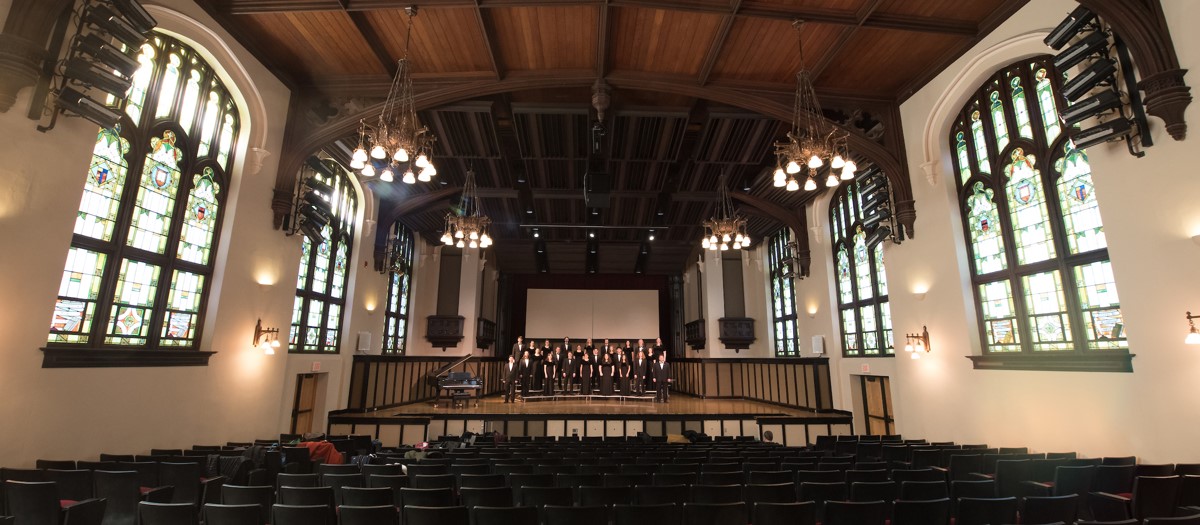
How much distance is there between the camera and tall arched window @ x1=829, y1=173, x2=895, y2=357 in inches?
438

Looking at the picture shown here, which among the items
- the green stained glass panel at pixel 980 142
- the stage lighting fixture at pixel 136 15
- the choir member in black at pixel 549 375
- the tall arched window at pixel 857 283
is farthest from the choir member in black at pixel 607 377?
the stage lighting fixture at pixel 136 15

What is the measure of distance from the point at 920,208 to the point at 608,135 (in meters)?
6.46

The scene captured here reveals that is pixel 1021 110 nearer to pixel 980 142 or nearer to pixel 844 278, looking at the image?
pixel 980 142

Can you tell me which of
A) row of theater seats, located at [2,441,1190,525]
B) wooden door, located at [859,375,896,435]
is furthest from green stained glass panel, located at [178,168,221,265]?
wooden door, located at [859,375,896,435]

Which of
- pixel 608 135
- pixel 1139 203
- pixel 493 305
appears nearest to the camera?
pixel 1139 203

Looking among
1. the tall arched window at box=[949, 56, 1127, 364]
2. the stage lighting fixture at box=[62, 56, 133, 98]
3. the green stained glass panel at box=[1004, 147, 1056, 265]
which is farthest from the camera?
the green stained glass panel at box=[1004, 147, 1056, 265]

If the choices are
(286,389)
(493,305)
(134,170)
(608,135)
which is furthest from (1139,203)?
(493,305)

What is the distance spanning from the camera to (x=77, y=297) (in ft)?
18.8

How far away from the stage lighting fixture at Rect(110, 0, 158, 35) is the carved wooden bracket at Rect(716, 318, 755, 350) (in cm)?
1639

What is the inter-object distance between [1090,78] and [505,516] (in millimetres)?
8173

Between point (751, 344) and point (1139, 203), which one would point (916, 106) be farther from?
point (751, 344)

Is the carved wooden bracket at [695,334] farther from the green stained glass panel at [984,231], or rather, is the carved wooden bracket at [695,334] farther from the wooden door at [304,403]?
the wooden door at [304,403]

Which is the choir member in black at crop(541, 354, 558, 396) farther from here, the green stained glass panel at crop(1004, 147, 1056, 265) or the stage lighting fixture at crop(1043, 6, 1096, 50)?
the stage lighting fixture at crop(1043, 6, 1096, 50)

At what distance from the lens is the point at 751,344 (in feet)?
58.7
